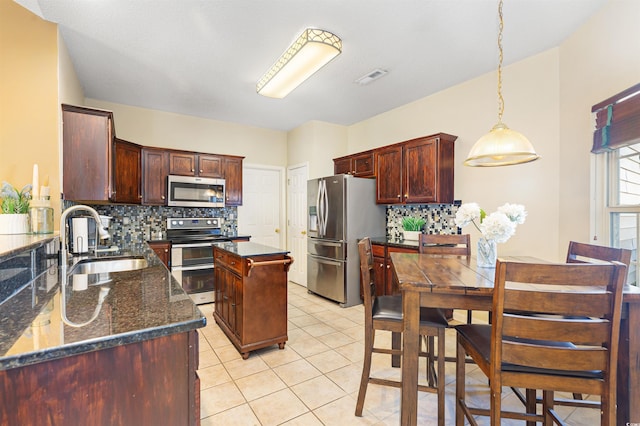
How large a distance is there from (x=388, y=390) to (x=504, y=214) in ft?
4.83

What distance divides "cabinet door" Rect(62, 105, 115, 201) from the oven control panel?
163 centimetres

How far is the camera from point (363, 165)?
14.7ft

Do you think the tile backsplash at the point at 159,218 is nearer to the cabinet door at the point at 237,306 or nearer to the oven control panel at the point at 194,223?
the oven control panel at the point at 194,223

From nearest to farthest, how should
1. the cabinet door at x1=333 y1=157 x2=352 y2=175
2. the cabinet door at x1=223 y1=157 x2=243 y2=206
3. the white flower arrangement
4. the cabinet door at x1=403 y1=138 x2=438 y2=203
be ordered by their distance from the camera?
the white flower arrangement
the cabinet door at x1=403 y1=138 x2=438 y2=203
the cabinet door at x1=223 y1=157 x2=243 y2=206
the cabinet door at x1=333 y1=157 x2=352 y2=175

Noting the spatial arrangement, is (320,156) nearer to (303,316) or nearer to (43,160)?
(303,316)

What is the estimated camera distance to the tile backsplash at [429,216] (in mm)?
3625

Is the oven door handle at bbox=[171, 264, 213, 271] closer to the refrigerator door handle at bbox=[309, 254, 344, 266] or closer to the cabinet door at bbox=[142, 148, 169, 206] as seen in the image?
the cabinet door at bbox=[142, 148, 169, 206]

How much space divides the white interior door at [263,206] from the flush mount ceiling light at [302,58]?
233 centimetres

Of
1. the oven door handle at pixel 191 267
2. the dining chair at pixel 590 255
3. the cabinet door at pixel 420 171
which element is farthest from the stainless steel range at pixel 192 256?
the dining chair at pixel 590 255

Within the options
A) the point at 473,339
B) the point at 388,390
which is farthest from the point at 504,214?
the point at 388,390

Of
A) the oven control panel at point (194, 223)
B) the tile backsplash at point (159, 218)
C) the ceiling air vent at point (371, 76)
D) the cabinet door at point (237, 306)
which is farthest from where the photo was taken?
the oven control panel at point (194, 223)

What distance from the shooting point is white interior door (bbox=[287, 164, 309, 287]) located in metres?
5.20

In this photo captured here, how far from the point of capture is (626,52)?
2057 mm

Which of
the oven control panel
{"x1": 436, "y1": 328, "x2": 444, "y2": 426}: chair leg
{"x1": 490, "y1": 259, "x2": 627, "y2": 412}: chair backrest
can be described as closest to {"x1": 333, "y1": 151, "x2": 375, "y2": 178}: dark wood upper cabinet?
the oven control panel
